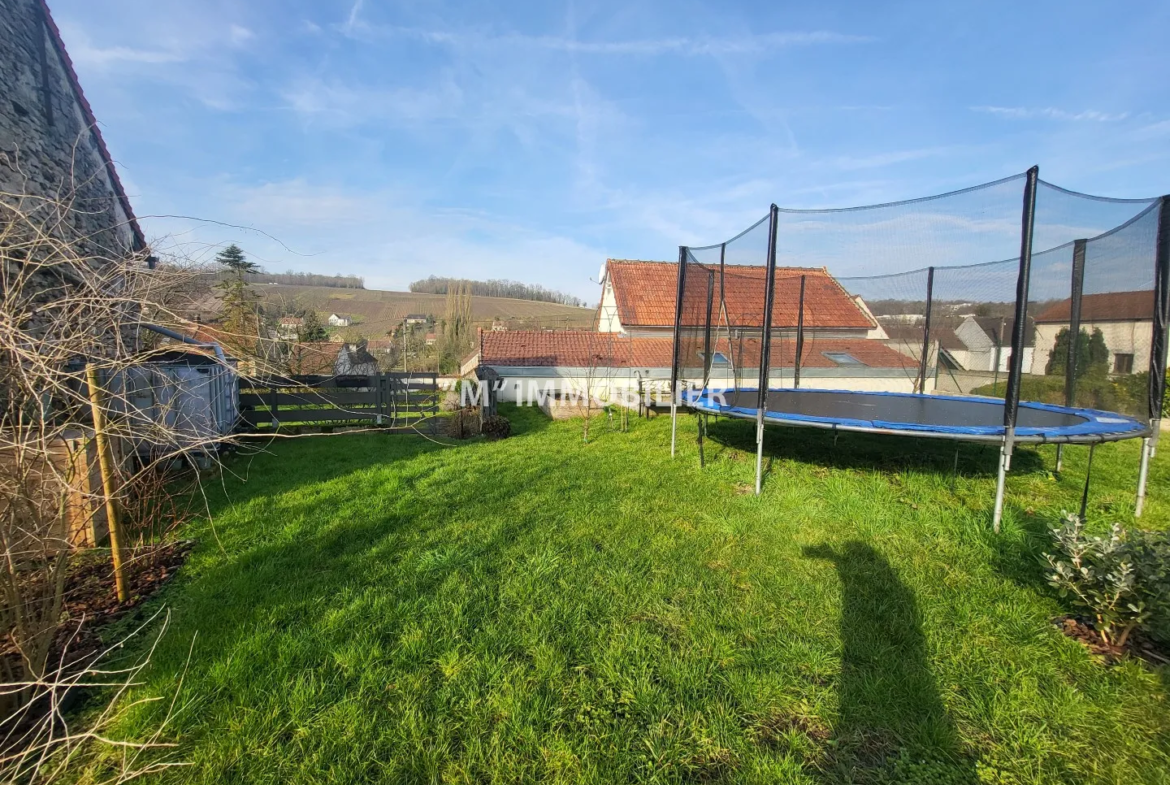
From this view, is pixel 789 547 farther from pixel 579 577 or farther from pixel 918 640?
pixel 579 577

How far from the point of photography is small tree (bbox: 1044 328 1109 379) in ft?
12.8

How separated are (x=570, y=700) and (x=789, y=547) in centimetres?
180

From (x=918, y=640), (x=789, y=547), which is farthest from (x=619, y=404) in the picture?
(x=918, y=640)

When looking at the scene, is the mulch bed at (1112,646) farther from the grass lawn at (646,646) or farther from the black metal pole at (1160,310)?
the black metal pole at (1160,310)

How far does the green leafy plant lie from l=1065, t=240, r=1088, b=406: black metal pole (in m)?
2.86

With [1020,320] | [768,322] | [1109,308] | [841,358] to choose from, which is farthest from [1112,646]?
[841,358]

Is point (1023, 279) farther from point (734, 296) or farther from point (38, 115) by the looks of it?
point (38, 115)

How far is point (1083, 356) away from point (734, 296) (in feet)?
11.3

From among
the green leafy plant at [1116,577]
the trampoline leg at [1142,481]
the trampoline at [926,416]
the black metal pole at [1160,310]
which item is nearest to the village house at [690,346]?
the trampoline at [926,416]

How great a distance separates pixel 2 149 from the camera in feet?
12.7

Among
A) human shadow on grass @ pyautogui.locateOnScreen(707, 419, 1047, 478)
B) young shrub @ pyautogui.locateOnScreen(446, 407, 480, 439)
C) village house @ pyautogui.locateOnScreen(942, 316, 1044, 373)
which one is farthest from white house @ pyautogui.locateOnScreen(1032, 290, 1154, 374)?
young shrub @ pyautogui.locateOnScreen(446, 407, 480, 439)

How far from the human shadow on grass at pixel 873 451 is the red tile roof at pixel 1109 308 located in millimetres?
1429

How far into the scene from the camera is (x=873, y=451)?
196 inches

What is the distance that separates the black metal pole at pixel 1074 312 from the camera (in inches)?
163
